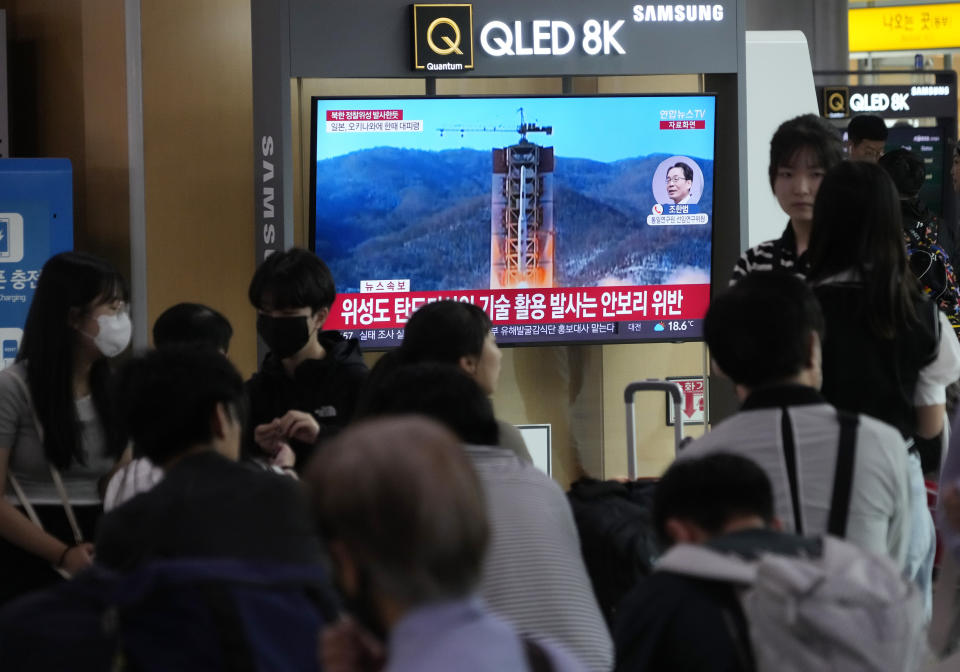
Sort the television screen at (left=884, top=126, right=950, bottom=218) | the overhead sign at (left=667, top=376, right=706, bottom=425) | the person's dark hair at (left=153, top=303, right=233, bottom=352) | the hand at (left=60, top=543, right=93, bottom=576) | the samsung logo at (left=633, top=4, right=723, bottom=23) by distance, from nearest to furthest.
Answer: the hand at (left=60, top=543, right=93, bottom=576)
the person's dark hair at (left=153, top=303, right=233, bottom=352)
the samsung logo at (left=633, top=4, right=723, bottom=23)
the overhead sign at (left=667, top=376, right=706, bottom=425)
the television screen at (left=884, top=126, right=950, bottom=218)

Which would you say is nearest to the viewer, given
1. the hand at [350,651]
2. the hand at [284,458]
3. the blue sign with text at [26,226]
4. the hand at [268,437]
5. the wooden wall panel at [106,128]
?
the hand at [350,651]

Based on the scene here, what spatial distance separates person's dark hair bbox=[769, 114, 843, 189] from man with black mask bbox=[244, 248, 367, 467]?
127cm

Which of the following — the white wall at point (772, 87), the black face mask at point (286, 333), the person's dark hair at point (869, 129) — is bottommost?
the black face mask at point (286, 333)

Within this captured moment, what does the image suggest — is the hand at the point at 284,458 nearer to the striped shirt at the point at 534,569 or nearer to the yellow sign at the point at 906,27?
the striped shirt at the point at 534,569

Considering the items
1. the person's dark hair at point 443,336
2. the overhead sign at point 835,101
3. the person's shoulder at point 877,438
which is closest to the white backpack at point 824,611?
the person's shoulder at point 877,438

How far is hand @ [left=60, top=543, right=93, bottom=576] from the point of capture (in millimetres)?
2959

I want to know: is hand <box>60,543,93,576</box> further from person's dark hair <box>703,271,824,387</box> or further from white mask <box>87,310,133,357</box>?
person's dark hair <box>703,271,824,387</box>

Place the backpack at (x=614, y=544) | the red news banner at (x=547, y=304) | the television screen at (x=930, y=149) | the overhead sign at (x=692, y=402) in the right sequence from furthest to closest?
the television screen at (x=930, y=149), the overhead sign at (x=692, y=402), the red news banner at (x=547, y=304), the backpack at (x=614, y=544)

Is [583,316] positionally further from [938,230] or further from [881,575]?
[881,575]

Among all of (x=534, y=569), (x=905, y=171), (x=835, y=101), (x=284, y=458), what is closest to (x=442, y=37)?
(x=905, y=171)

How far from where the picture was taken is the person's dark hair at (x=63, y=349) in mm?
3041

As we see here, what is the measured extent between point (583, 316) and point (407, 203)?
88 cm

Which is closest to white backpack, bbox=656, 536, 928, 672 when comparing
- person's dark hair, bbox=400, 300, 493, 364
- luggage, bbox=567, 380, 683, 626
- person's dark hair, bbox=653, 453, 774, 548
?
person's dark hair, bbox=653, 453, 774, 548

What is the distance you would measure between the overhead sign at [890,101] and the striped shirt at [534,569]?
771cm
